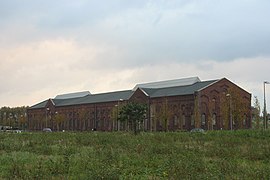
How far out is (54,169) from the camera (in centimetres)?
1278

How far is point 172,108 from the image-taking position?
76000 millimetres

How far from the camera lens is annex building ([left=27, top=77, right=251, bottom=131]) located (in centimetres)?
6307

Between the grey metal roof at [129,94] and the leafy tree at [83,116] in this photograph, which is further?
the leafy tree at [83,116]

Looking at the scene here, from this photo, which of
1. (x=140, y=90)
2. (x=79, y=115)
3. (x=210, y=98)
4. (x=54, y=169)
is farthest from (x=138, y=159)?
(x=79, y=115)

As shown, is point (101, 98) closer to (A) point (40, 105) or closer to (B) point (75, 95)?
(A) point (40, 105)

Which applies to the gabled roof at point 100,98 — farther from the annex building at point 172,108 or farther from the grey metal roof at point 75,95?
the grey metal roof at point 75,95

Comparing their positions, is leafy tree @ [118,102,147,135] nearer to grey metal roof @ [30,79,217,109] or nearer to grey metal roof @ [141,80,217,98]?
grey metal roof @ [141,80,217,98]

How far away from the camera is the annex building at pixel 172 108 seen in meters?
63.1

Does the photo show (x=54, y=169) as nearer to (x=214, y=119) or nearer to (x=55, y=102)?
(x=214, y=119)

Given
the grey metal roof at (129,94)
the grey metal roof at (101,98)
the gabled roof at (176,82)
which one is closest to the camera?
the grey metal roof at (129,94)

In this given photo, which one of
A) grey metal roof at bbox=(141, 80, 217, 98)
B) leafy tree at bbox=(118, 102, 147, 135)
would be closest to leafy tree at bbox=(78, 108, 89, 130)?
grey metal roof at bbox=(141, 80, 217, 98)

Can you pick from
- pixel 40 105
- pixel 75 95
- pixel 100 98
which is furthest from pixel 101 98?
pixel 75 95

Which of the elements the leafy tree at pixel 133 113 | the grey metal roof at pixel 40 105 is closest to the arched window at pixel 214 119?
the leafy tree at pixel 133 113

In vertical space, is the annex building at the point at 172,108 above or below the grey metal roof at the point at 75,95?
below
